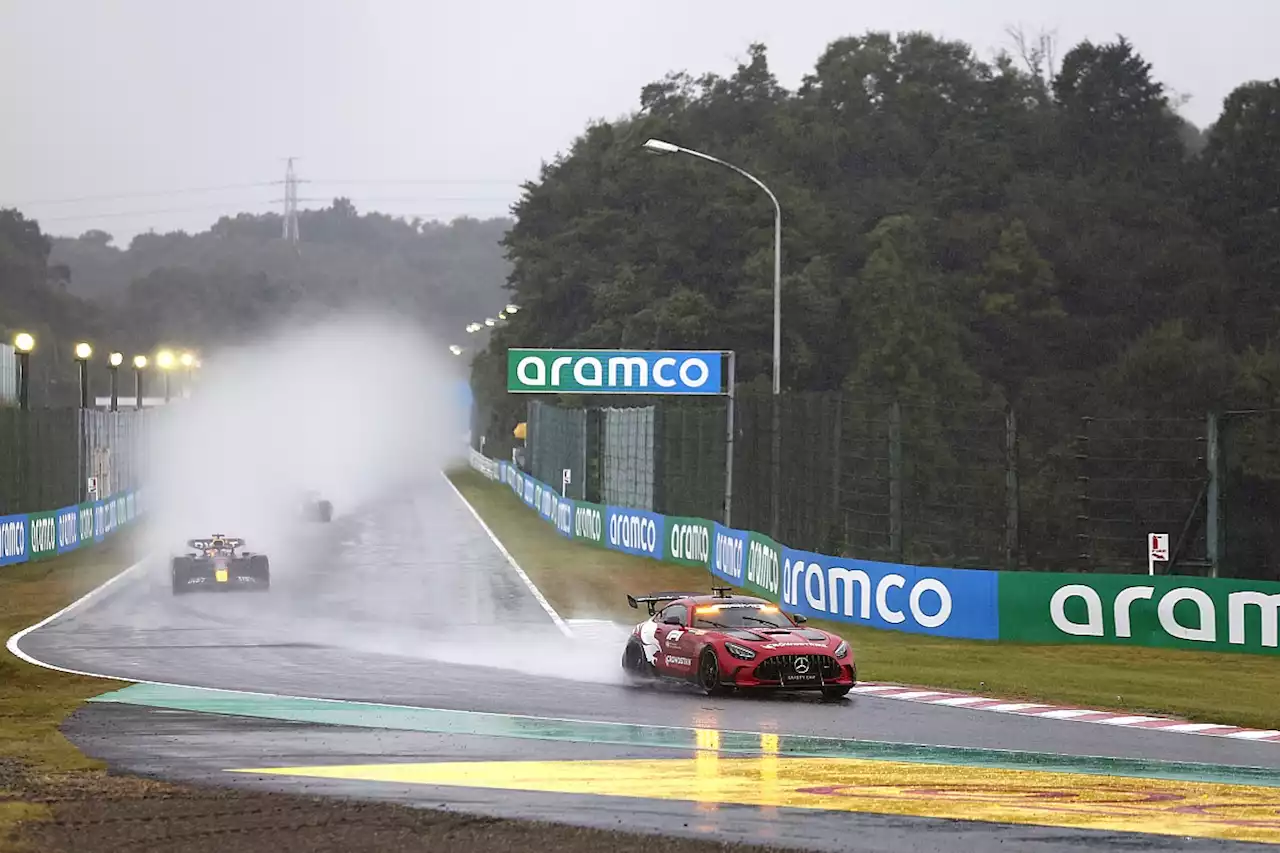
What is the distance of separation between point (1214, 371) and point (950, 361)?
16.6 metres

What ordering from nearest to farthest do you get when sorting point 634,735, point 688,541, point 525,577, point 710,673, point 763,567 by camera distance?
point 634,735 < point 710,673 < point 763,567 < point 525,577 < point 688,541

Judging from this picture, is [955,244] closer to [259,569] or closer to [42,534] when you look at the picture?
[42,534]

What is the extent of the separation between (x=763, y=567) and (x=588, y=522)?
2313cm

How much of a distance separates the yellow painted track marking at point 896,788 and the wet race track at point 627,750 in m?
0.04

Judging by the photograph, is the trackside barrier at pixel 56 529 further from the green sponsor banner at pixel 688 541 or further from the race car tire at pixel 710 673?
the race car tire at pixel 710 673

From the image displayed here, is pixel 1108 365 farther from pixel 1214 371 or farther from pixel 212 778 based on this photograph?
pixel 212 778

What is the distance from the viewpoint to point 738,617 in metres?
23.3

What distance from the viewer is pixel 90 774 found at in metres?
15.1

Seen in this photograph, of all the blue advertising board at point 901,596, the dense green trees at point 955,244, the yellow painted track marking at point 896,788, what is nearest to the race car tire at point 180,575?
the blue advertising board at point 901,596

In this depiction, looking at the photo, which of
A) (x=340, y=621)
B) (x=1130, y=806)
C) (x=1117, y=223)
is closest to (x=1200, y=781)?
(x=1130, y=806)

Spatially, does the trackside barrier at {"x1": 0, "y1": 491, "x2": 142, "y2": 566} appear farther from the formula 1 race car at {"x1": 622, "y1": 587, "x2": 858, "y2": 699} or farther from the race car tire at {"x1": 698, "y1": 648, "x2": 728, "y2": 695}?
the race car tire at {"x1": 698, "y1": 648, "x2": 728, "y2": 695}

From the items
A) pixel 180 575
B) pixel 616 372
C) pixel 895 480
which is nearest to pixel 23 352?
pixel 180 575

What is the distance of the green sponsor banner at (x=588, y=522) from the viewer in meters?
58.1

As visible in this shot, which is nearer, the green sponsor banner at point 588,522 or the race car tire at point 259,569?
the race car tire at point 259,569
